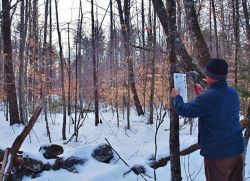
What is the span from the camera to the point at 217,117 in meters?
4.04

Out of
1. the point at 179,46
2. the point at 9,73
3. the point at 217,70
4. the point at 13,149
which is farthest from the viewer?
the point at 9,73

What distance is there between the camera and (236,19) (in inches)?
530

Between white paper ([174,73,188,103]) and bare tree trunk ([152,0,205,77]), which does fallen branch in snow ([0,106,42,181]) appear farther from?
white paper ([174,73,188,103])

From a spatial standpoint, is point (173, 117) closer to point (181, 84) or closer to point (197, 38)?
point (181, 84)

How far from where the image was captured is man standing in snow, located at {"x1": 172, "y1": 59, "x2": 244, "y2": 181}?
13.0 ft

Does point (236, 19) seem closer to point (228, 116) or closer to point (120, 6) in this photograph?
point (120, 6)

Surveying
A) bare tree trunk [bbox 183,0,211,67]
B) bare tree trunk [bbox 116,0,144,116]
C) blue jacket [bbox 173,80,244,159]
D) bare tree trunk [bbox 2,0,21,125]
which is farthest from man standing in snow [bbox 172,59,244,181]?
bare tree trunk [bbox 2,0,21,125]

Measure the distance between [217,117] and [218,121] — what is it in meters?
0.05

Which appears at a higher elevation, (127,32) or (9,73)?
(127,32)

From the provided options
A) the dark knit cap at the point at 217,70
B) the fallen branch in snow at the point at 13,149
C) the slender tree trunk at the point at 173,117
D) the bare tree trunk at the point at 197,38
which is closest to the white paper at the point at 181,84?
the dark knit cap at the point at 217,70

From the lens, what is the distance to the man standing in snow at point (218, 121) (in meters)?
3.96

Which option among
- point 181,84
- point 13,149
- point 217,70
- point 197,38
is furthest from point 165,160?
point 217,70

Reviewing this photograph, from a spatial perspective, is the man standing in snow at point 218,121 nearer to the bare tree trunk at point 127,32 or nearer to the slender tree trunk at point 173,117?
the slender tree trunk at point 173,117

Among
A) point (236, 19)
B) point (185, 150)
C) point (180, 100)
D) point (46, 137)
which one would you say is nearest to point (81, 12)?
point (46, 137)
